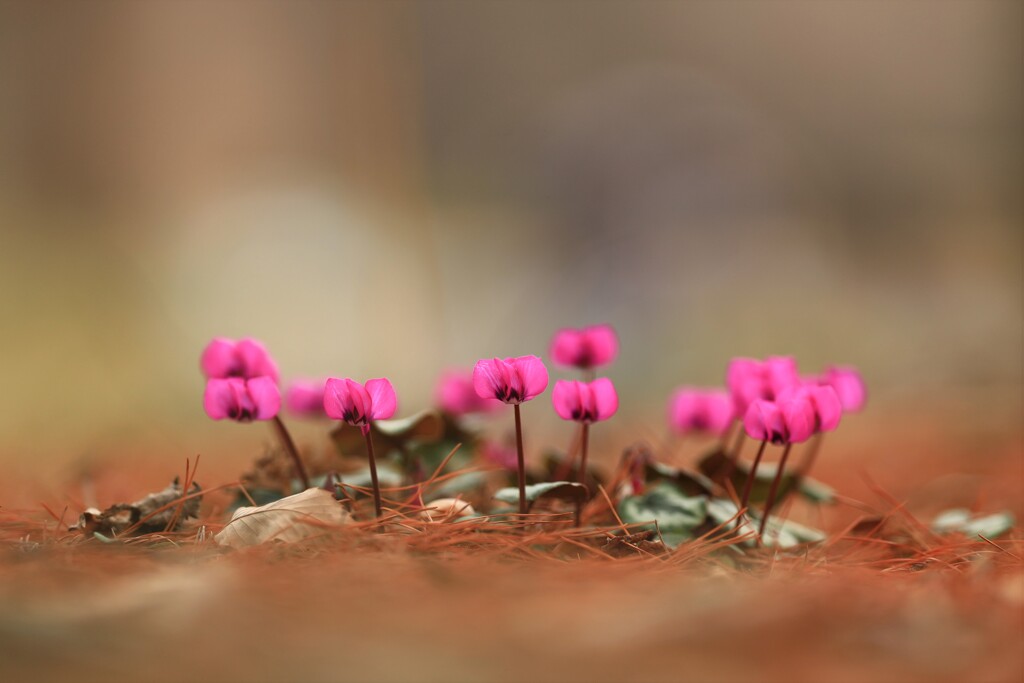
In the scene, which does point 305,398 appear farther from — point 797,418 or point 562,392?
point 797,418

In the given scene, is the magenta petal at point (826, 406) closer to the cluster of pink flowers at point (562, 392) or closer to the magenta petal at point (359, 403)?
the cluster of pink flowers at point (562, 392)

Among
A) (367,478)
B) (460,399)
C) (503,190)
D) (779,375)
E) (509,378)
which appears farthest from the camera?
(503,190)

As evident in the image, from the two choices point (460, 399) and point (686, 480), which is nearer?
point (686, 480)

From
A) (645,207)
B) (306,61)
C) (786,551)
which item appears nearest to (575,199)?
(645,207)

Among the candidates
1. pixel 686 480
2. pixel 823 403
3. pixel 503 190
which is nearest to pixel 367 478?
pixel 686 480

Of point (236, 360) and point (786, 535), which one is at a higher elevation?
point (236, 360)

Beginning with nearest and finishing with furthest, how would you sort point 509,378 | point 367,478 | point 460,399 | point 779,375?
point 509,378, point 779,375, point 367,478, point 460,399

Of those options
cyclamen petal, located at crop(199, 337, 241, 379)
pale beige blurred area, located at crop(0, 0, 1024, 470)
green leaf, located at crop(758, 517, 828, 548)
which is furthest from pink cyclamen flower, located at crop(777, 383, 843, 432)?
pale beige blurred area, located at crop(0, 0, 1024, 470)
